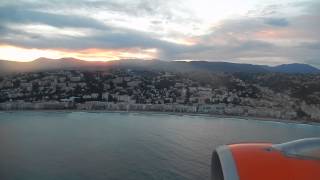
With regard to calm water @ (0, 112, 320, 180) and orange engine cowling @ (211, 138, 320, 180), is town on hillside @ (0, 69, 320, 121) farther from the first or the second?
orange engine cowling @ (211, 138, 320, 180)

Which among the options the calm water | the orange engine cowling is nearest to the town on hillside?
the calm water

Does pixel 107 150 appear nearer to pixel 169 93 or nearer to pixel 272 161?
pixel 272 161

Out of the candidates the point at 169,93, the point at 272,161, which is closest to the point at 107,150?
the point at 272,161

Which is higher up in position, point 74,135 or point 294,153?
point 294,153

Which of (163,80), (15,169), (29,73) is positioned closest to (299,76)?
(163,80)

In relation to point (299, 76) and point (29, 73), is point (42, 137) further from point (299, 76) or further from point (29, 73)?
point (299, 76)
